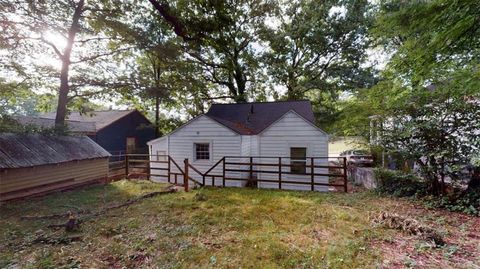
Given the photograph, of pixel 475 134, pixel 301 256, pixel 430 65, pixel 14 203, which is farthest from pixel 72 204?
pixel 475 134

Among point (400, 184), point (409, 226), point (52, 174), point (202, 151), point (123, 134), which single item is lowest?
point (409, 226)

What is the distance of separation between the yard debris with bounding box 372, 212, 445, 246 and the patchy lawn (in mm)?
141

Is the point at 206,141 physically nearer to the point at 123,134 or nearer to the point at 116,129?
the point at 116,129

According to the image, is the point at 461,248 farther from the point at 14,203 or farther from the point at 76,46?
the point at 76,46

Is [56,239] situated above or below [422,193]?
below

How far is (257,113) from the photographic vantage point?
1350 cm

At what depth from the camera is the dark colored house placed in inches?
778

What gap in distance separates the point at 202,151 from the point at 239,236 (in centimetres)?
723

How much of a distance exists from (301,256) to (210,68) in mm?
17482

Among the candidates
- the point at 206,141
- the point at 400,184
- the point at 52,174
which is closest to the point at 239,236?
the point at 400,184

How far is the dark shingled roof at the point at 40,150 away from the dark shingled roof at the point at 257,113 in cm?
617

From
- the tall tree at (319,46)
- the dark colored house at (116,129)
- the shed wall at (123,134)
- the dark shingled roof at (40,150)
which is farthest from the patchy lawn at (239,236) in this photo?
the shed wall at (123,134)

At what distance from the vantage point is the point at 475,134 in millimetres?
6559

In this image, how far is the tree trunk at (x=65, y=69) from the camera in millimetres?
11305
